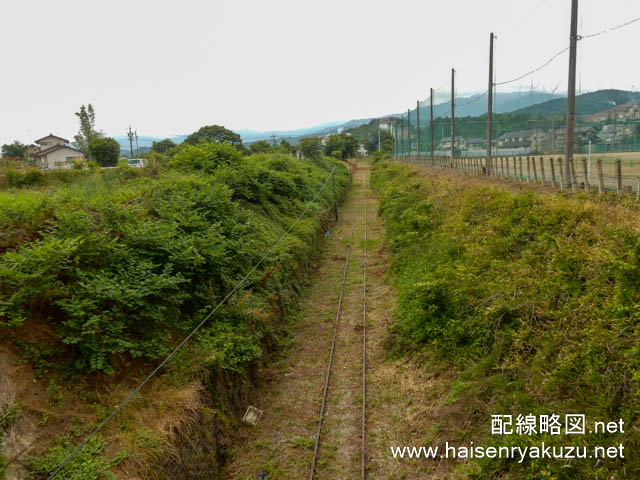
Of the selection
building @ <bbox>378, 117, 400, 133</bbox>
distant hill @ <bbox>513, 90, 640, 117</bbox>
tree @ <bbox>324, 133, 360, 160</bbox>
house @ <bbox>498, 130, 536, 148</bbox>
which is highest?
building @ <bbox>378, 117, 400, 133</bbox>

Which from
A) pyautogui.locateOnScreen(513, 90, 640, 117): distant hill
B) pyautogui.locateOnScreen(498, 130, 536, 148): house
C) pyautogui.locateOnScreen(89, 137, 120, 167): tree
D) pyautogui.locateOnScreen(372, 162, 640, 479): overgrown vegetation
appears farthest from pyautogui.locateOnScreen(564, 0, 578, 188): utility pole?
pyautogui.locateOnScreen(89, 137, 120, 167): tree

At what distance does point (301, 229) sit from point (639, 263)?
12.7m

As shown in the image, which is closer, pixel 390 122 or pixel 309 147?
pixel 309 147

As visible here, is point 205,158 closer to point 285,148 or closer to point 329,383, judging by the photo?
point 329,383

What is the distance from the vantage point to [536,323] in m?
6.81

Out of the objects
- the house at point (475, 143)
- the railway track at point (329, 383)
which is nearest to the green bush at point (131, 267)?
the railway track at point (329, 383)

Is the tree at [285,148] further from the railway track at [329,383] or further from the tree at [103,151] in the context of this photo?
the railway track at [329,383]

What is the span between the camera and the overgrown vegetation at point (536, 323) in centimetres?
495

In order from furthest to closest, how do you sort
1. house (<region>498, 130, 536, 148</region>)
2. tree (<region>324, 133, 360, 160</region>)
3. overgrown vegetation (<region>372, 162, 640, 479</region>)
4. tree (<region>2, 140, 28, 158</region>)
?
tree (<region>324, 133, 360, 160</region>) < tree (<region>2, 140, 28, 158</region>) < house (<region>498, 130, 536, 148</region>) < overgrown vegetation (<region>372, 162, 640, 479</region>)

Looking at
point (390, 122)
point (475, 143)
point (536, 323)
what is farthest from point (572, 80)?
point (390, 122)

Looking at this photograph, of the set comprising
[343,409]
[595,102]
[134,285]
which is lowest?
[343,409]

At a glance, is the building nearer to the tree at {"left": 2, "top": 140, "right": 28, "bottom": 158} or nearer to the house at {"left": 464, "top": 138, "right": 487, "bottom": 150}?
the house at {"left": 464, "top": 138, "right": 487, "bottom": 150}

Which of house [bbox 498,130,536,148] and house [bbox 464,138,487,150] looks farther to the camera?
house [bbox 464,138,487,150]

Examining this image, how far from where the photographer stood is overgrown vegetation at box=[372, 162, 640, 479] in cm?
495
